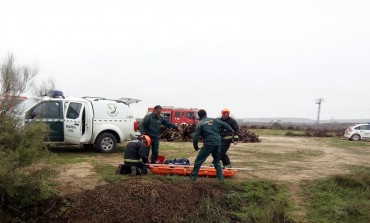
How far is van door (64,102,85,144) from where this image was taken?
11547mm

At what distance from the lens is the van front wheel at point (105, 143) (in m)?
11.9

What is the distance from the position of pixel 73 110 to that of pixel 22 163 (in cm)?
582

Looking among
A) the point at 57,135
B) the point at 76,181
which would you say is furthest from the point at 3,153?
the point at 57,135

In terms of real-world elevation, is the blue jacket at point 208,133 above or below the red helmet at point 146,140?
above

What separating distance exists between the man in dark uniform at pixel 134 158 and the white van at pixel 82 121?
11.8 ft

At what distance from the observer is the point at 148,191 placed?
22.3 ft

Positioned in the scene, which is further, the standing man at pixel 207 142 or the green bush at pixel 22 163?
the standing man at pixel 207 142

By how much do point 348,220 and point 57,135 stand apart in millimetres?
8676

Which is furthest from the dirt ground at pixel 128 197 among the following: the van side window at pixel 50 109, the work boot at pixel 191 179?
the van side window at pixel 50 109

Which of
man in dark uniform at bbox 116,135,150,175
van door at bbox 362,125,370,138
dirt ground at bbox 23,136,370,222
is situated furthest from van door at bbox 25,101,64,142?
van door at bbox 362,125,370,138

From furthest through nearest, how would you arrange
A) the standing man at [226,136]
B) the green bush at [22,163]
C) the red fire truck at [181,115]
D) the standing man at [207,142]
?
the red fire truck at [181,115] < the standing man at [226,136] < the standing man at [207,142] < the green bush at [22,163]

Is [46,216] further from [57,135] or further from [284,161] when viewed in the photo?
[284,161]

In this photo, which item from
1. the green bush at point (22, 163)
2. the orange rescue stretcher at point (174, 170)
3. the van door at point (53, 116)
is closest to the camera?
the green bush at point (22, 163)

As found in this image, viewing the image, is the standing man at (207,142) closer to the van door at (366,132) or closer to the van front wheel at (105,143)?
the van front wheel at (105,143)
